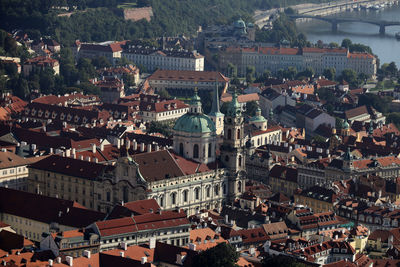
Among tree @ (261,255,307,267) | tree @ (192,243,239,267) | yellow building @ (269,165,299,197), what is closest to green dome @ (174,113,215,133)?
yellow building @ (269,165,299,197)

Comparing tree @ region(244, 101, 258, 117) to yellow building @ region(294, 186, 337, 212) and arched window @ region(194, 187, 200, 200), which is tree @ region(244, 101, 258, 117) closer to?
yellow building @ region(294, 186, 337, 212)

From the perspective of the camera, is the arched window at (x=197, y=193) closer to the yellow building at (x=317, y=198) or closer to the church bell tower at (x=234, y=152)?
the church bell tower at (x=234, y=152)

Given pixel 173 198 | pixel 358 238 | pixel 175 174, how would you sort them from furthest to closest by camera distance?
1. pixel 175 174
2. pixel 173 198
3. pixel 358 238

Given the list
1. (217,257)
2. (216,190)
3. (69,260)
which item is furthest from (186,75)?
(69,260)

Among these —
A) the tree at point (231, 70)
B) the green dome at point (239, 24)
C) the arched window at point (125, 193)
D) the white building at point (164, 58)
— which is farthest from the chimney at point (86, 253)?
the green dome at point (239, 24)

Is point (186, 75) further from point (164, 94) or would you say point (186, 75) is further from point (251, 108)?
point (251, 108)
